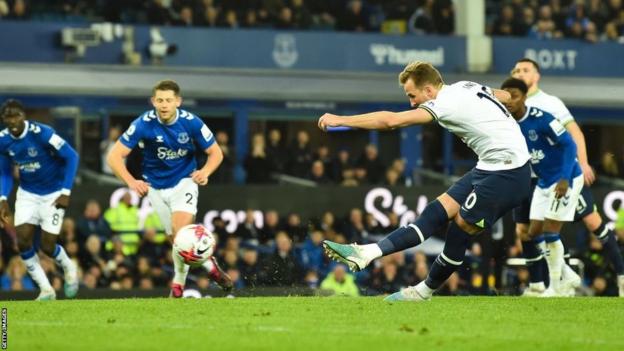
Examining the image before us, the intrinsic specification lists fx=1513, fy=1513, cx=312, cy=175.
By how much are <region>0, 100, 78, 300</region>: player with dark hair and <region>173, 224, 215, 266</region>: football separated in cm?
209

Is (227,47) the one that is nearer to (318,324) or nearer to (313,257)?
(313,257)

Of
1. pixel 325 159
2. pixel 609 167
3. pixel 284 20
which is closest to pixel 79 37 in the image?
pixel 284 20

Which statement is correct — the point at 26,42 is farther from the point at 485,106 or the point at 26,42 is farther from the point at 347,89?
the point at 485,106

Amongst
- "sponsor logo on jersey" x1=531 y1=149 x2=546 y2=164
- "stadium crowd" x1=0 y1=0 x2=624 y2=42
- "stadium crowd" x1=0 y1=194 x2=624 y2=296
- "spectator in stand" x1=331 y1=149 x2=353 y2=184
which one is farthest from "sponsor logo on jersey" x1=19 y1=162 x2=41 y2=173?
"stadium crowd" x1=0 y1=0 x2=624 y2=42

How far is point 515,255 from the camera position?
2473cm

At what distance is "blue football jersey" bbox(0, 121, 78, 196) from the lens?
16.8 metres

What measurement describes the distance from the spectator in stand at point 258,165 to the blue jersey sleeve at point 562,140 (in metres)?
11.8

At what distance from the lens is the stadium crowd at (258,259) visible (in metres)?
22.8

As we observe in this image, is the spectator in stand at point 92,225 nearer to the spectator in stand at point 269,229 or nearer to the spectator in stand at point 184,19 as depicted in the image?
the spectator in stand at point 269,229

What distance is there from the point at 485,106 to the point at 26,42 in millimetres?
16765

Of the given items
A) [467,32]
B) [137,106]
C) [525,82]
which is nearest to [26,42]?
[137,106]

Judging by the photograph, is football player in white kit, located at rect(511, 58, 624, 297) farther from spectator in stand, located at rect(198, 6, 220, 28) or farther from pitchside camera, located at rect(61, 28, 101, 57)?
spectator in stand, located at rect(198, 6, 220, 28)

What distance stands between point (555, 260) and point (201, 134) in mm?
4047

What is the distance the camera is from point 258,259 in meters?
23.7
